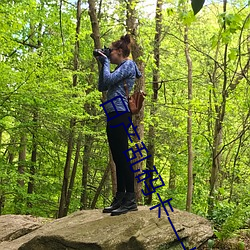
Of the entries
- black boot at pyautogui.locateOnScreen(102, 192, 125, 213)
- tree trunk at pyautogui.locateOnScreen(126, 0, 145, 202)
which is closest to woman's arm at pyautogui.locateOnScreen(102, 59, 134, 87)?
black boot at pyautogui.locateOnScreen(102, 192, 125, 213)

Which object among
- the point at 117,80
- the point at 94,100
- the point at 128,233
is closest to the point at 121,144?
the point at 117,80

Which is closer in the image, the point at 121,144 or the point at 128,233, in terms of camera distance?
the point at 128,233

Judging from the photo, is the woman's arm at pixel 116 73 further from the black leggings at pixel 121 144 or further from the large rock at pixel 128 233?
the large rock at pixel 128 233

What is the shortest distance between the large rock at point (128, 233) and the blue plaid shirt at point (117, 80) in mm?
1262

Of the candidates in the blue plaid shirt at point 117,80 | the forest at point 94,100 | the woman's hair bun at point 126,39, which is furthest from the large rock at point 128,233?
the woman's hair bun at point 126,39

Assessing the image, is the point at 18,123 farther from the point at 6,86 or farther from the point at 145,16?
the point at 145,16

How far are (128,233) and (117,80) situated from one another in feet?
5.30

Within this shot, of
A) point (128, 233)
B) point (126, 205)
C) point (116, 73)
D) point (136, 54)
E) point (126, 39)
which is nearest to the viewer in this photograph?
point (128, 233)

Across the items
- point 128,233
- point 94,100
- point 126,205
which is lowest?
point 128,233

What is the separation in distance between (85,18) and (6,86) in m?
5.63

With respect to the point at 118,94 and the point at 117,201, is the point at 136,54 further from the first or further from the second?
the point at 117,201

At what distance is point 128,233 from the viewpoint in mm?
3588

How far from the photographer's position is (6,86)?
848 centimetres

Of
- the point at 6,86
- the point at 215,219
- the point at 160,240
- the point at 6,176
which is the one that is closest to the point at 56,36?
the point at 6,86
